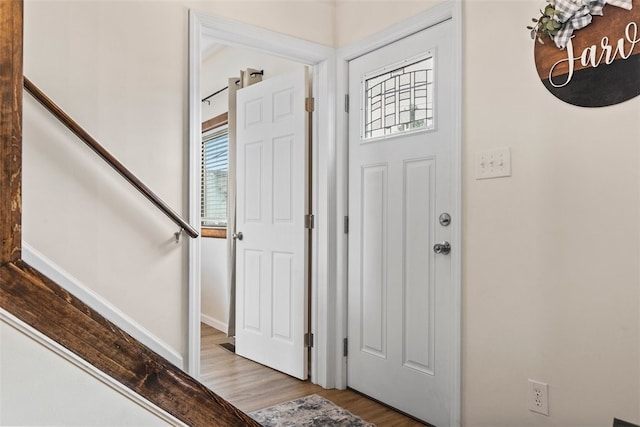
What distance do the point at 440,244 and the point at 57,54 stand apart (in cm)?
193

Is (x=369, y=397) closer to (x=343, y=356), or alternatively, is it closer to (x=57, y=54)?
(x=343, y=356)

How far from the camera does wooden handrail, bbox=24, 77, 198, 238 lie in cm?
189

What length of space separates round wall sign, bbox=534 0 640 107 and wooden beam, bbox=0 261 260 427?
5.59 ft

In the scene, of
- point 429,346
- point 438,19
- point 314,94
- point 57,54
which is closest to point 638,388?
point 429,346

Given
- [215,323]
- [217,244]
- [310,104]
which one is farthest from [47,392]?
[215,323]

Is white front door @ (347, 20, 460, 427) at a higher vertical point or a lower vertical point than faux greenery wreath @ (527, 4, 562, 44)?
lower

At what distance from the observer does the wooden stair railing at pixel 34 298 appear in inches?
19.4

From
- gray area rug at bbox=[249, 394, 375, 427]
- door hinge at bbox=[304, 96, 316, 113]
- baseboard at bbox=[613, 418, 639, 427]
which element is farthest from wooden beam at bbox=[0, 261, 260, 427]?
door hinge at bbox=[304, 96, 316, 113]

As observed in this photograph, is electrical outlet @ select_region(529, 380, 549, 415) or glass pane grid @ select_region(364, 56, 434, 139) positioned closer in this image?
electrical outlet @ select_region(529, 380, 549, 415)

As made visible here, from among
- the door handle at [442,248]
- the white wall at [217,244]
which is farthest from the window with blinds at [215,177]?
the door handle at [442,248]

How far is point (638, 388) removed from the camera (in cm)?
164

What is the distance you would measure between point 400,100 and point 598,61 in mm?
1047

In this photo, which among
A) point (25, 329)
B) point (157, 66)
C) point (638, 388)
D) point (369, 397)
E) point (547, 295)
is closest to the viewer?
point (25, 329)

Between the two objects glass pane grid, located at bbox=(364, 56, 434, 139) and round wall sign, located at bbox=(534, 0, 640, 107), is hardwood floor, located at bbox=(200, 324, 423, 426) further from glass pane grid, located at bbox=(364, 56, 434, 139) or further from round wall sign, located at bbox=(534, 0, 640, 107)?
round wall sign, located at bbox=(534, 0, 640, 107)
